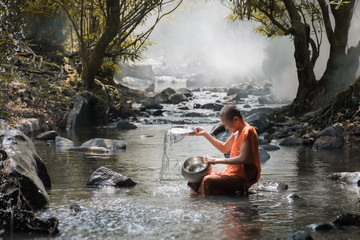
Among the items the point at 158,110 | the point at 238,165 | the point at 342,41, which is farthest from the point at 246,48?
the point at 238,165

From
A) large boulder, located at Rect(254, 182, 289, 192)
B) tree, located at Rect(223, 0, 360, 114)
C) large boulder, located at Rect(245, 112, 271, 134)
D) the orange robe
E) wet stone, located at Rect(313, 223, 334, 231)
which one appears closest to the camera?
wet stone, located at Rect(313, 223, 334, 231)

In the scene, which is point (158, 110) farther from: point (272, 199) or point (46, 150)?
point (272, 199)

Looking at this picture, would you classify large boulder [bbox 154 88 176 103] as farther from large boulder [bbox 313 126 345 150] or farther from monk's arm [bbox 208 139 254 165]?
monk's arm [bbox 208 139 254 165]

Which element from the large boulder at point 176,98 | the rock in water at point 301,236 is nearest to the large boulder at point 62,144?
the rock in water at point 301,236

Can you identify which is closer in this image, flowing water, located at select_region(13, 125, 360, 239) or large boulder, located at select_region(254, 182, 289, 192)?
flowing water, located at select_region(13, 125, 360, 239)

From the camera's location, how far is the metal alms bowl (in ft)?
24.4

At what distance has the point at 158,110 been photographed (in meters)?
24.1

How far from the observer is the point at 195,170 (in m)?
→ 7.57

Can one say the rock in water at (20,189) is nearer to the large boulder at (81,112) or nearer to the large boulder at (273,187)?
the large boulder at (273,187)

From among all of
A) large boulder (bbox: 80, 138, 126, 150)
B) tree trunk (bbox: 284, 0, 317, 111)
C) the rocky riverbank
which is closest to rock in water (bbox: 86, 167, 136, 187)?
the rocky riverbank

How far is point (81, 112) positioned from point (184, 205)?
12.4 meters

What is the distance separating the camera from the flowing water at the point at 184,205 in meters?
5.46

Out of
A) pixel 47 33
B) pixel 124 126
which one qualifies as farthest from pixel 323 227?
pixel 47 33

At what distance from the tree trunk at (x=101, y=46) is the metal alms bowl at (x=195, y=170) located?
37.4 ft
